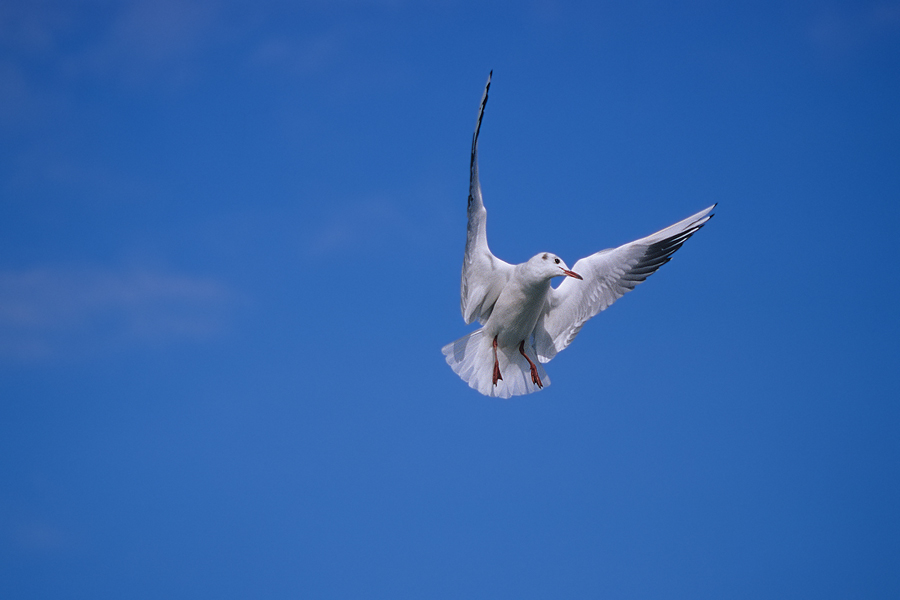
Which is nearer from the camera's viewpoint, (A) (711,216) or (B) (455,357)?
(A) (711,216)

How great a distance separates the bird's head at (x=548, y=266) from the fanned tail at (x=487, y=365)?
1000 millimetres

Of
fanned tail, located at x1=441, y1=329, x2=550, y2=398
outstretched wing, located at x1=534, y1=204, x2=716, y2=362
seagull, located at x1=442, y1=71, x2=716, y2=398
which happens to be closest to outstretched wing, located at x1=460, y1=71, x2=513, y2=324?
seagull, located at x1=442, y1=71, x2=716, y2=398

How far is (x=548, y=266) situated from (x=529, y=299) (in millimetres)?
407

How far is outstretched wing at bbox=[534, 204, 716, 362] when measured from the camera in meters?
7.79

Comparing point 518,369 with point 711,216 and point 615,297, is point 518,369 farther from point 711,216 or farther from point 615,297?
point 711,216

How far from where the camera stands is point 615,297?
7.95m

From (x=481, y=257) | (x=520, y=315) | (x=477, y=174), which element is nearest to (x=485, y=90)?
(x=477, y=174)

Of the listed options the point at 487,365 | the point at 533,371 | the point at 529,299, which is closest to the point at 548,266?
the point at 529,299

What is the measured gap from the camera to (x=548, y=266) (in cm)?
758

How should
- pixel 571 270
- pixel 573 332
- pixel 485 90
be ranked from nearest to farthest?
1. pixel 485 90
2. pixel 571 270
3. pixel 573 332

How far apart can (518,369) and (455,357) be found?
0.62 m

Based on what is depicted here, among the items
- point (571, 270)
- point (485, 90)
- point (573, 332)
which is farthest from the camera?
point (573, 332)

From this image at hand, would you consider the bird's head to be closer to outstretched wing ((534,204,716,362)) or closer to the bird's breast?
the bird's breast

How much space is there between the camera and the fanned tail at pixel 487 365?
8.27m
